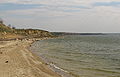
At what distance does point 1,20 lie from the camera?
186 metres

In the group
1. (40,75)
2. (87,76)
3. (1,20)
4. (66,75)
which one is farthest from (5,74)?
(1,20)

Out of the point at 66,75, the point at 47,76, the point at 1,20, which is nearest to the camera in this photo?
the point at 47,76

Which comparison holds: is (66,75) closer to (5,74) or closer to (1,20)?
(5,74)

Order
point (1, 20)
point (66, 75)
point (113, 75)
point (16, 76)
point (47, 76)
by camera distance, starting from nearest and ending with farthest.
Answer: point (16, 76)
point (47, 76)
point (66, 75)
point (113, 75)
point (1, 20)

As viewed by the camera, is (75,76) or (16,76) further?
(75,76)

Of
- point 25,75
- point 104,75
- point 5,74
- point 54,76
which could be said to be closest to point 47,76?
point 54,76

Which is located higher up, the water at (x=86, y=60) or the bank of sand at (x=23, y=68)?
the bank of sand at (x=23, y=68)

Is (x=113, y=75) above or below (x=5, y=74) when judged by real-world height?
below

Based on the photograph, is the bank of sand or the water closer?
the bank of sand

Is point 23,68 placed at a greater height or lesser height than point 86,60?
greater

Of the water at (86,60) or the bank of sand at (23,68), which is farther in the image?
the water at (86,60)

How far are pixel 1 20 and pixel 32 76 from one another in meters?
174

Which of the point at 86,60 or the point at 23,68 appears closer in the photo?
the point at 23,68

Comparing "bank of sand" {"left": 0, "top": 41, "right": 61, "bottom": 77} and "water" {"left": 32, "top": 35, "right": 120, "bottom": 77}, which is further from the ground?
"bank of sand" {"left": 0, "top": 41, "right": 61, "bottom": 77}
